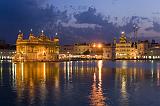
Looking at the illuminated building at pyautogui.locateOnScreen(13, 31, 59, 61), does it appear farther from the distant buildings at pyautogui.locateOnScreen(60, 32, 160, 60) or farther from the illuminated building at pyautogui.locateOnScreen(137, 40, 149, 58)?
the illuminated building at pyautogui.locateOnScreen(137, 40, 149, 58)

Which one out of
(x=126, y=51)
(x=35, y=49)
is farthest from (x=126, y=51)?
(x=35, y=49)

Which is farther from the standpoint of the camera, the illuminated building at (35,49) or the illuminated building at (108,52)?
the illuminated building at (108,52)

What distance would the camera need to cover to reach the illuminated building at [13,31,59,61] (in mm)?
113938

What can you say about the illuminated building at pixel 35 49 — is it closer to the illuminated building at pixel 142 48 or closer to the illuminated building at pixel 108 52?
the illuminated building at pixel 108 52

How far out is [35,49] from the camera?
381ft

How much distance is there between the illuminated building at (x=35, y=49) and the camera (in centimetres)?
11394

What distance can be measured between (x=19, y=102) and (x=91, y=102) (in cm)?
317

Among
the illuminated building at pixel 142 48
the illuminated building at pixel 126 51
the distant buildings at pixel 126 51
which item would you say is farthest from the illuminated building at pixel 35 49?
the illuminated building at pixel 142 48

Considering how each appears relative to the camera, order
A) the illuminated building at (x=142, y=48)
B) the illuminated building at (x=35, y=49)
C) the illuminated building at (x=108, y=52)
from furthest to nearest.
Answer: the illuminated building at (x=142, y=48), the illuminated building at (x=108, y=52), the illuminated building at (x=35, y=49)

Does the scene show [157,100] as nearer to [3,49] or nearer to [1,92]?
[1,92]

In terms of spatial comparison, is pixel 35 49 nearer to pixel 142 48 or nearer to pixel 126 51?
pixel 126 51

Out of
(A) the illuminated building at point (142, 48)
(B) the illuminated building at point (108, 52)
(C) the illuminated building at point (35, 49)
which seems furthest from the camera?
(A) the illuminated building at point (142, 48)

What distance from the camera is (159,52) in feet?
549

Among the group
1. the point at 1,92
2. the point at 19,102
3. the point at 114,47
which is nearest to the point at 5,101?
the point at 19,102
